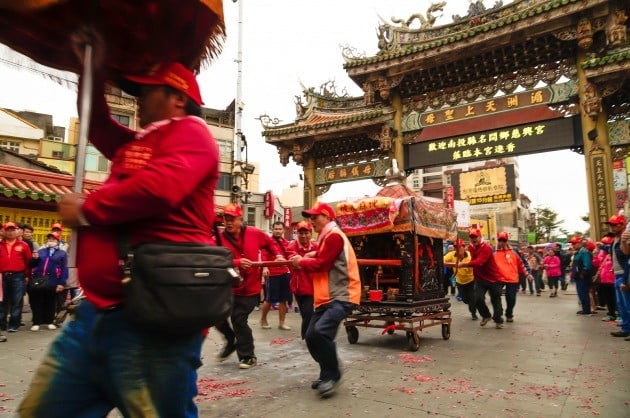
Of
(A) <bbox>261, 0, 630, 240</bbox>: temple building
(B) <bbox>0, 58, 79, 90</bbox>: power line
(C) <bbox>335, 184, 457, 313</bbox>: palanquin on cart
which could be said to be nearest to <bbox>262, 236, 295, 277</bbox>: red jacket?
(C) <bbox>335, 184, 457, 313</bbox>: palanquin on cart

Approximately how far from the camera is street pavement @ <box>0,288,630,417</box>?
3.84 m

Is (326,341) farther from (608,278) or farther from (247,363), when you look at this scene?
(608,278)

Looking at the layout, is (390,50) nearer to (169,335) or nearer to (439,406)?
(439,406)

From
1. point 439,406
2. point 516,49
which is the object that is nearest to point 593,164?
point 516,49

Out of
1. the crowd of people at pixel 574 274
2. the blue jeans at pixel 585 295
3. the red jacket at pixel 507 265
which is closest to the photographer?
the crowd of people at pixel 574 274

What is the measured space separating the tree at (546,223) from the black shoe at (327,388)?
4492cm

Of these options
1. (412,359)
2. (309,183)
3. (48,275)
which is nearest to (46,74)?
(412,359)

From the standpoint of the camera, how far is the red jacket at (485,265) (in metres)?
8.73

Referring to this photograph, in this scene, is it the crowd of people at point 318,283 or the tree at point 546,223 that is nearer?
the crowd of people at point 318,283

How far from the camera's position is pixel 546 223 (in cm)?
4431

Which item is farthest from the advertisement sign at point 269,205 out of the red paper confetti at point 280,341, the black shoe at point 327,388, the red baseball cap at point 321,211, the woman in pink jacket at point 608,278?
the black shoe at point 327,388

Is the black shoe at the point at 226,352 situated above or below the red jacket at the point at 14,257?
below

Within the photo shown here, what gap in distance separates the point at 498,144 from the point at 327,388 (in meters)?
10.6

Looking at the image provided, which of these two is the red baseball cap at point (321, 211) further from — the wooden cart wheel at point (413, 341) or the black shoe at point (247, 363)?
the wooden cart wheel at point (413, 341)
